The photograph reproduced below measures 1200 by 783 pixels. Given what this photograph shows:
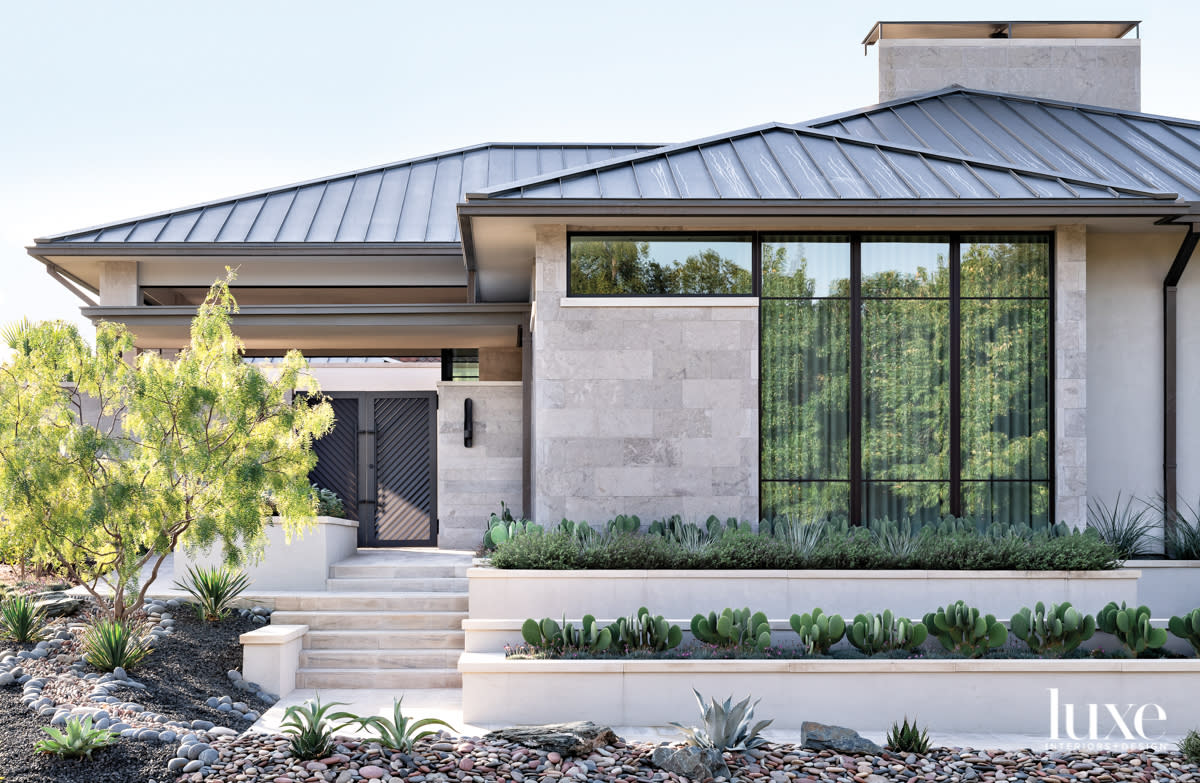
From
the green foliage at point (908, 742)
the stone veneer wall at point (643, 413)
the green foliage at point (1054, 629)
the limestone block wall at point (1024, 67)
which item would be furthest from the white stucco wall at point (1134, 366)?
the green foliage at point (908, 742)

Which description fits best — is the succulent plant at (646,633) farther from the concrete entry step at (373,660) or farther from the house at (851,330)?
the house at (851,330)

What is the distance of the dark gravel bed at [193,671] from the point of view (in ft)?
23.9

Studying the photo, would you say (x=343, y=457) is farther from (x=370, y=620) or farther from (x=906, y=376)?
(x=906, y=376)

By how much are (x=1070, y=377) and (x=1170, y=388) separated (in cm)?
153

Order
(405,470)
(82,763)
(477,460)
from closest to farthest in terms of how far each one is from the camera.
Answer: (82,763)
(477,460)
(405,470)

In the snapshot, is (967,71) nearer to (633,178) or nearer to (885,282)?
(885,282)

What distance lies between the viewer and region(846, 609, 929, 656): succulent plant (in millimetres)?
7941

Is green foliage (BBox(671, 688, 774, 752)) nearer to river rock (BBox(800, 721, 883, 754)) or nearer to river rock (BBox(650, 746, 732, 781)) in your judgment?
river rock (BBox(650, 746, 732, 781))

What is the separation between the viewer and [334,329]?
44.7ft

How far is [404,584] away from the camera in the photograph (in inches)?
419

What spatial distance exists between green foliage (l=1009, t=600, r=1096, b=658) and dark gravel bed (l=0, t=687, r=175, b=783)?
671 centimetres

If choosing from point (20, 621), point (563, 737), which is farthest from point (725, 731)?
point (20, 621)

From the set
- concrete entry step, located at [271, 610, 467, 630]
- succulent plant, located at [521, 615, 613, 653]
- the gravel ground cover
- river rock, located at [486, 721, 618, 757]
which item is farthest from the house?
the gravel ground cover

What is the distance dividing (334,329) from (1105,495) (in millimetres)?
10155
